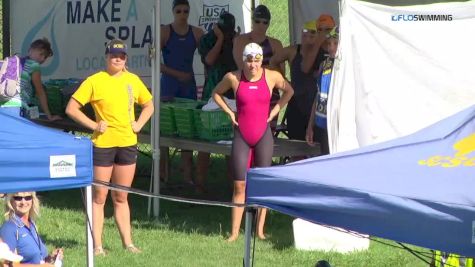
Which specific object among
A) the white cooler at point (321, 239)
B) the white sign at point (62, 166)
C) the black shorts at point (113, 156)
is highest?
the white sign at point (62, 166)

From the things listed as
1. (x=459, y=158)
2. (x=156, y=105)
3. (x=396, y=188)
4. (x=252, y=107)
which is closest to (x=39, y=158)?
(x=396, y=188)

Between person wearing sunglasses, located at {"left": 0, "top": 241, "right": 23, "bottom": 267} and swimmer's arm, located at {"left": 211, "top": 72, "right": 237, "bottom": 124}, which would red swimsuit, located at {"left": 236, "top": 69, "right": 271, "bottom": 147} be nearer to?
swimmer's arm, located at {"left": 211, "top": 72, "right": 237, "bottom": 124}

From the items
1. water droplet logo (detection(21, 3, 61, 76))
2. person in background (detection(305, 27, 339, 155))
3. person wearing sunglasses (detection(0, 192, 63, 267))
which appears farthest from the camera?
water droplet logo (detection(21, 3, 61, 76))

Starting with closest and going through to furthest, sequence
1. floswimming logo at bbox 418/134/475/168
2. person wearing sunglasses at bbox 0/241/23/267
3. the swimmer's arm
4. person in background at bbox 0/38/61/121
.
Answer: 1. floswimming logo at bbox 418/134/475/168
2. person wearing sunglasses at bbox 0/241/23/267
3. the swimmer's arm
4. person in background at bbox 0/38/61/121

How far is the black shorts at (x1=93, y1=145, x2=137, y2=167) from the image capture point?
9688 mm

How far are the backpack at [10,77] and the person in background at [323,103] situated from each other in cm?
306

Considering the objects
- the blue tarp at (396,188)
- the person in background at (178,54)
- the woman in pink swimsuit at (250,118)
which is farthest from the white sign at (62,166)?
the person in background at (178,54)

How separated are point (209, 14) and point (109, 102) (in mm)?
4760

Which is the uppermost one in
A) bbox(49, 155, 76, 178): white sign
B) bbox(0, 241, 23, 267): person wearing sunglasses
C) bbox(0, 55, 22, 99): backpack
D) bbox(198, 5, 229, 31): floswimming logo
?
bbox(198, 5, 229, 31): floswimming logo

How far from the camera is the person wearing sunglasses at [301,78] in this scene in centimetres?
1124

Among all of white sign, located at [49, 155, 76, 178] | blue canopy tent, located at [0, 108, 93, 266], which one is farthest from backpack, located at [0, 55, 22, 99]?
white sign, located at [49, 155, 76, 178]

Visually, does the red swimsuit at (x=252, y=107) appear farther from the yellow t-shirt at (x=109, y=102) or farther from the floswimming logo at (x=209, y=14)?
the floswimming logo at (x=209, y=14)

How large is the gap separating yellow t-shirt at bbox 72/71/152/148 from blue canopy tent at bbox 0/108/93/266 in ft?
8.92

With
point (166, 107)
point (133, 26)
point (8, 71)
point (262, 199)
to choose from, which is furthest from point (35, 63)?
point (262, 199)
